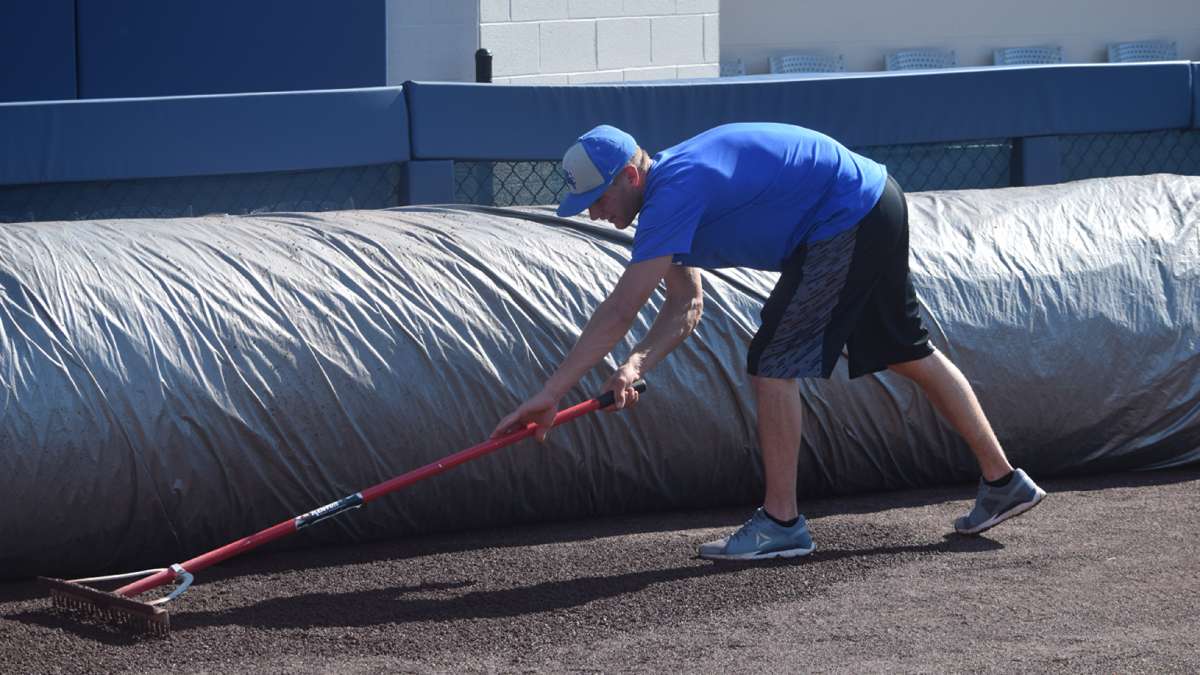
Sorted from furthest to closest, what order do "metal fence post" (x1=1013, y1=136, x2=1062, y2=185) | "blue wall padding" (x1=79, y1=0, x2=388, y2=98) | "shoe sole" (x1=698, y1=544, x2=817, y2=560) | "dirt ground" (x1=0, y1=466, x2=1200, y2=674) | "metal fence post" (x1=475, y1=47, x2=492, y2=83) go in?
"metal fence post" (x1=475, y1=47, x2=492, y2=83), "blue wall padding" (x1=79, y1=0, x2=388, y2=98), "metal fence post" (x1=1013, y1=136, x2=1062, y2=185), "shoe sole" (x1=698, y1=544, x2=817, y2=560), "dirt ground" (x1=0, y1=466, x2=1200, y2=674)

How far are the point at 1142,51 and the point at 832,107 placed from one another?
9.73 m

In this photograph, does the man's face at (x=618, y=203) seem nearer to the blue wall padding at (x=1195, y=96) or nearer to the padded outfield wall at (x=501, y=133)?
the padded outfield wall at (x=501, y=133)

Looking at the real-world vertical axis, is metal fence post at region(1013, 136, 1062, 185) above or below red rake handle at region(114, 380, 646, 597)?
above

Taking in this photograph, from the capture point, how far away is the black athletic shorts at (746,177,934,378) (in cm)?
407

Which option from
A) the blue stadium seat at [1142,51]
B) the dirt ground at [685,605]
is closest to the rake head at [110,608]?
the dirt ground at [685,605]

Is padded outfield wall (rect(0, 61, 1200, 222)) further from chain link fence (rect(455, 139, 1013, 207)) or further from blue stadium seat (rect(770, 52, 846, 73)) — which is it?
blue stadium seat (rect(770, 52, 846, 73))

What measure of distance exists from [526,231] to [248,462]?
46.3 inches

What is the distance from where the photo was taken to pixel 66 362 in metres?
3.97

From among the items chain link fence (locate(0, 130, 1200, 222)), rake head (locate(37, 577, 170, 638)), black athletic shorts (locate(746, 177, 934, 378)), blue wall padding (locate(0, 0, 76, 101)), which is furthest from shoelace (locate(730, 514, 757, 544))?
blue wall padding (locate(0, 0, 76, 101))

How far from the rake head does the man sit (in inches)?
37.5

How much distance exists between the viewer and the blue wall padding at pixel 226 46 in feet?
25.8

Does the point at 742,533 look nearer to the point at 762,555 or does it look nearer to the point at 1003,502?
the point at 762,555

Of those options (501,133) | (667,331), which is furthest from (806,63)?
(667,331)

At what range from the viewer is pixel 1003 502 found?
428cm
